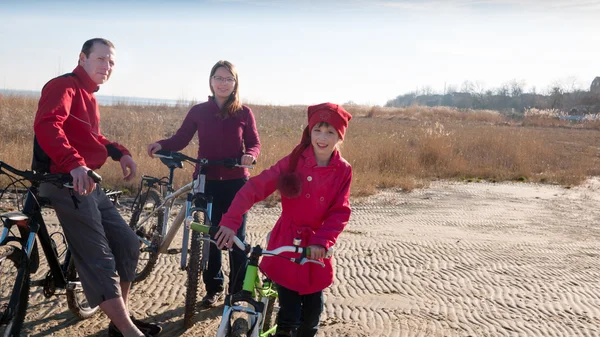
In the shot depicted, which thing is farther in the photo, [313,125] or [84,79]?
[84,79]

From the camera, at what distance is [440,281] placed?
6.17 metres

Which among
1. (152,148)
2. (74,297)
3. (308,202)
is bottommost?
(74,297)

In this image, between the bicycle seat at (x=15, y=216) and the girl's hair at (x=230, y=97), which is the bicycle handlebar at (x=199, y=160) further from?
the bicycle seat at (x=15, y=216)

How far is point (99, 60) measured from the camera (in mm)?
3707

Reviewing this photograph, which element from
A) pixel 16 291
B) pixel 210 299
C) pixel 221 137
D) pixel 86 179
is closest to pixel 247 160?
pixel 221 137

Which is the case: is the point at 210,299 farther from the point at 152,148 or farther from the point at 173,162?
the point at 152,148

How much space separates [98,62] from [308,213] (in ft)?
5.24

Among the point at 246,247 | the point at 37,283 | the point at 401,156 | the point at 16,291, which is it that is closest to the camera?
the point at 246,247

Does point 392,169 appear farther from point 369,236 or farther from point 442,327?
point 442,327

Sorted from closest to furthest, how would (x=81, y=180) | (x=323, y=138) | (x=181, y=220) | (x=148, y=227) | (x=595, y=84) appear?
(x=81, y=180), (x=323, y=138), (x=181, y=220), (x=148, y=227), (x=595, y=84)

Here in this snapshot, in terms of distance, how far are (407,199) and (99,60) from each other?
879 cm

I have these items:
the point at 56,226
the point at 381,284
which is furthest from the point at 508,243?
the point at 56,226

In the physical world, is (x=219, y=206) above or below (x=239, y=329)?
above

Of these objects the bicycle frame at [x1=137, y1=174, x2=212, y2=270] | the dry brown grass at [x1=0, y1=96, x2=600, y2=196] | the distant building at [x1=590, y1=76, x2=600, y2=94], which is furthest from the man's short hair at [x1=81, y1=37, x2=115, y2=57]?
the distant building at [x1=590, y1=76, x2=600, y2=94]
